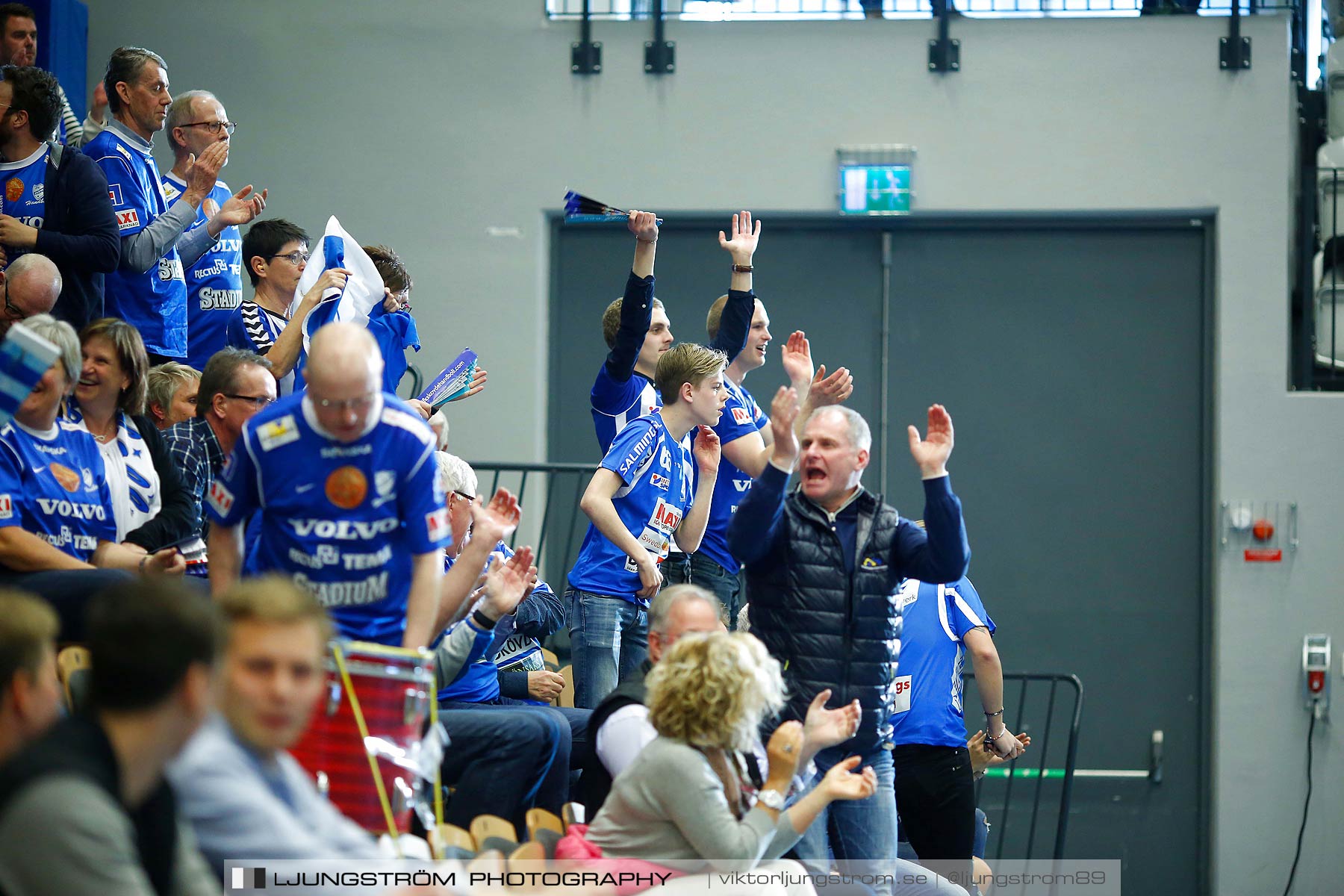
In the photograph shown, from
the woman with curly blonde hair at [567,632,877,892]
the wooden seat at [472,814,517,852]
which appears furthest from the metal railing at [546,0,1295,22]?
the wooden seat at [472,814,517,852]

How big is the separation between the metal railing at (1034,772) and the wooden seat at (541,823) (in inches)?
177

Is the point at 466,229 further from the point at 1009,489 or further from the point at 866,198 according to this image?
the point at 1009,489

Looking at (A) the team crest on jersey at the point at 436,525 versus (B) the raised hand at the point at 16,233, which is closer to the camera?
(A) the team crest on jersey at the point at 436,525

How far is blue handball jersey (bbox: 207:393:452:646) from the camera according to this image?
3461 millimetres

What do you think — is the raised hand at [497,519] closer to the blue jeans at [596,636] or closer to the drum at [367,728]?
the drum at [367,728]

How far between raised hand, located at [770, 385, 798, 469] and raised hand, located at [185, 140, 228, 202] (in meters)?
2.44

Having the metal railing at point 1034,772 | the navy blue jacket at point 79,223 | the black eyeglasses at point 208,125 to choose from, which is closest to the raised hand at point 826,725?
the navy blue jacket at point 79,223

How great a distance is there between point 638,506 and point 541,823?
1.69 metres

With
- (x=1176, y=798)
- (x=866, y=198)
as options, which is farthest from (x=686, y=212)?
(x=1176, y=798)

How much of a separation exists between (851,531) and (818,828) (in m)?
0.81

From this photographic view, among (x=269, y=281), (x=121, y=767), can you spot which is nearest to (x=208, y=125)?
(x=269, y=281)

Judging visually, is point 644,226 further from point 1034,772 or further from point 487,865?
point 1034,772

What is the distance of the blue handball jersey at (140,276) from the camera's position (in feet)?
17.6

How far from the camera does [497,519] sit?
150 inches
